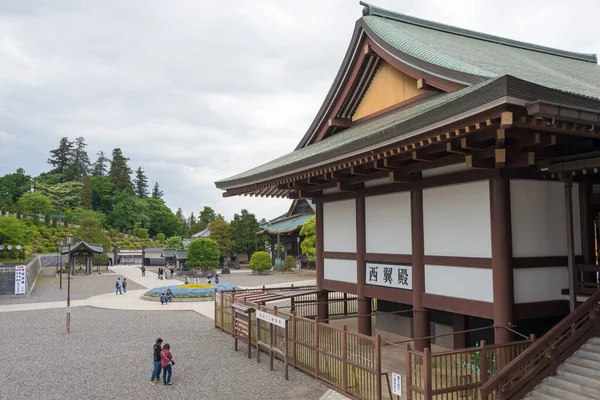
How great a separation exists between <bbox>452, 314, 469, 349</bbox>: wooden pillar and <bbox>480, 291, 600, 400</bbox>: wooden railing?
160 inches

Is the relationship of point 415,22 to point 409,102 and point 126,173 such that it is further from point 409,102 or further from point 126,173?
point 126,173

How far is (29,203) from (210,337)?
8435cm

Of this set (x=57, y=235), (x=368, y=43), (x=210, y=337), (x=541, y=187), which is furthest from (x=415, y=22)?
(x=57, y=235)

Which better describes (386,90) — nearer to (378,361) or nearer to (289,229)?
(378,361)

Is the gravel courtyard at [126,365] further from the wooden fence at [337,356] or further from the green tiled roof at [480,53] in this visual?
the green tiled roof at [480,53]

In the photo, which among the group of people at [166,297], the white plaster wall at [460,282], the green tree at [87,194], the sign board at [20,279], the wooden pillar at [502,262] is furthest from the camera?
the green tree at [87,194]

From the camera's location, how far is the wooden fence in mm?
9523

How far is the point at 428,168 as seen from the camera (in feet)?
36.3

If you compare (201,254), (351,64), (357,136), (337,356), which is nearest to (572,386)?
(337,356)

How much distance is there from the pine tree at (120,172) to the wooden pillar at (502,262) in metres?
121

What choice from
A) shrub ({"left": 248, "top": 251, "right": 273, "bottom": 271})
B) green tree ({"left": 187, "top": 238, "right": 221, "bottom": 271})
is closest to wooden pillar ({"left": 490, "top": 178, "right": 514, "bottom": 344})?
green tree ({"left": 187, "top": 238, "right": 221, "bottom": 271})

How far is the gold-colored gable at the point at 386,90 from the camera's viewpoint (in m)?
13.0

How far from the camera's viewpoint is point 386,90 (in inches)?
546

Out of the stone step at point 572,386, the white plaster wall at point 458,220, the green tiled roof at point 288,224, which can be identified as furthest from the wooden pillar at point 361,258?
the green tiled roof at point 288,224
